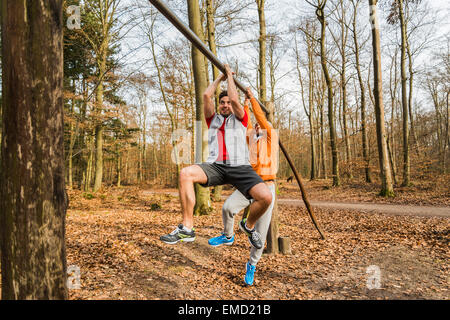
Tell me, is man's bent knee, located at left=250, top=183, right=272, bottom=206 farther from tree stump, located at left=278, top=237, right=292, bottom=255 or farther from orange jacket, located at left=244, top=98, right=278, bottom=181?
tree stump, located at left=278, top=237, right=292, bottom=255

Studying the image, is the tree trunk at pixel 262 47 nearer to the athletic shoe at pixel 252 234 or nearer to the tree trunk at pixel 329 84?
the tree trunk at pixel 329 84

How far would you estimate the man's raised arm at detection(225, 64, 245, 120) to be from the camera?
3.03 m

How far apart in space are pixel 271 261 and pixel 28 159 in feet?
15.6

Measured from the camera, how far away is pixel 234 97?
3037 millimetres

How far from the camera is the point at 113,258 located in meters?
4.88

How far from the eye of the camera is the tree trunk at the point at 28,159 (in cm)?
193

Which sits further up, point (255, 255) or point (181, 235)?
point (181, 235)

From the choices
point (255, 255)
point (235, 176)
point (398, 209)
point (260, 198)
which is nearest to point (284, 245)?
point (255, 255)

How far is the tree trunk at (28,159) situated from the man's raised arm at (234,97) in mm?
1736

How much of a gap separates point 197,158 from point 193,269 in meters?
4.33

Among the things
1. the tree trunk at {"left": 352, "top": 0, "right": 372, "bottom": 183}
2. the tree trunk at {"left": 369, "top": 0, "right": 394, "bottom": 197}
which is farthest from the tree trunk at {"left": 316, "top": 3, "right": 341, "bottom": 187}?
the tree trunk at {"left": 369, "top": 0, "right": 394, "bottom": 197}

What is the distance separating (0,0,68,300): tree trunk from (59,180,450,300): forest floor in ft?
6.16

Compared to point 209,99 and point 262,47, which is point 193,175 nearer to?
point 209,99
